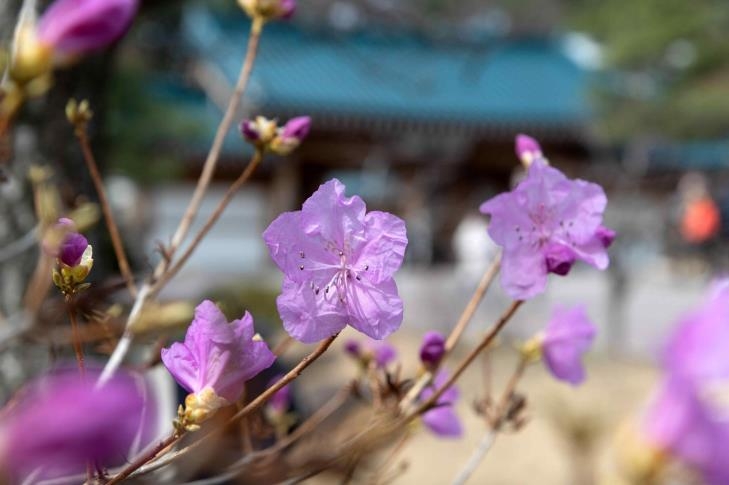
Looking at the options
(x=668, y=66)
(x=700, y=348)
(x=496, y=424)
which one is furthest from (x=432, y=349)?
(x=668, y=66)

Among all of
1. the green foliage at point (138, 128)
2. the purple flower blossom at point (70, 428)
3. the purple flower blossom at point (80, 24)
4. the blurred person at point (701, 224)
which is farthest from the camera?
the blurred person at point (701, 224)

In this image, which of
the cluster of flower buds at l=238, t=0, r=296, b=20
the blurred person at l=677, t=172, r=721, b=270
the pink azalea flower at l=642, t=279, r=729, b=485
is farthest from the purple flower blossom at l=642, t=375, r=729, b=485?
the blurred person at l=677, t=172, r=721, b=270

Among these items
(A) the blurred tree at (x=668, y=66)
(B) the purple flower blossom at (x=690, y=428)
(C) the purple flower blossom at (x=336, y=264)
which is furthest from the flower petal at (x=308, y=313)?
(A) the blurred tree at (x=668, y=66)

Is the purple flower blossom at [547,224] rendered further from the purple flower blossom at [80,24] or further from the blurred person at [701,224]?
the blurred person at [701,224]

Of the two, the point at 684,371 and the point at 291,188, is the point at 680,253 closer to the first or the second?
the point at 291,188

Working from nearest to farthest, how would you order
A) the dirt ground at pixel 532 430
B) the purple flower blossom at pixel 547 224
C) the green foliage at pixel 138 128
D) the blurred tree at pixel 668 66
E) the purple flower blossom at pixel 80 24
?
the purple flower blossom at pixel 80 24
the purple flower blossom at pixel 547 224
the dirt ground at pixel 532 430
the green foliage at pixel 138 128
the blurred tree at pixel 668 66

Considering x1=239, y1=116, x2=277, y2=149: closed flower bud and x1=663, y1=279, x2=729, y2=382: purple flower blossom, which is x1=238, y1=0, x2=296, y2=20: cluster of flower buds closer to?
x1=239, y1=116, x2=277, y2=149: closed flower bud

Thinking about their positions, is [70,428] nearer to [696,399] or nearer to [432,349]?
[696,399]
